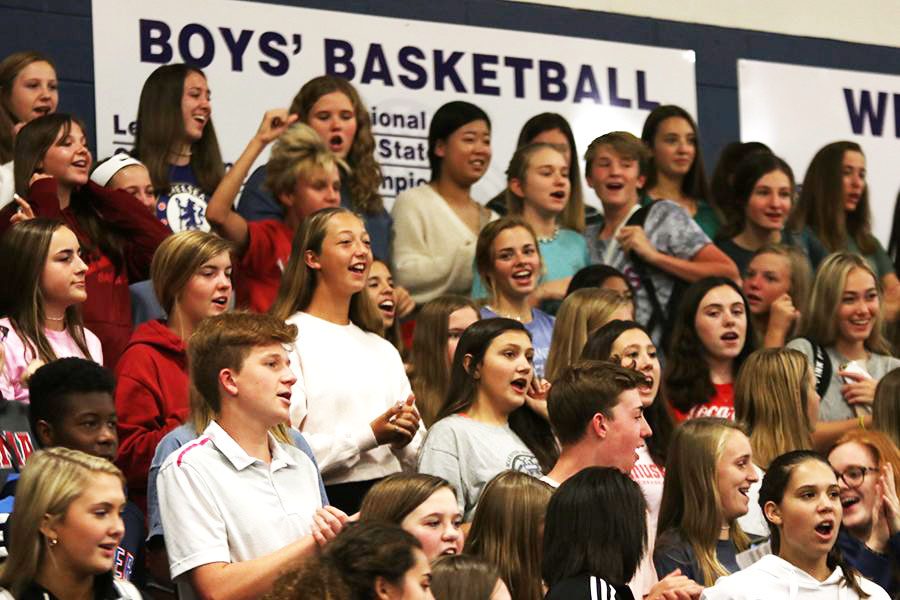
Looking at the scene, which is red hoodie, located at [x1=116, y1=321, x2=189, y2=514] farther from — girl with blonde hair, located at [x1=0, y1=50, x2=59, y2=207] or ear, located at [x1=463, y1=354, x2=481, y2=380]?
girl with blonde hair, located at [x1=0, y1=50, x2=59, y2=207]

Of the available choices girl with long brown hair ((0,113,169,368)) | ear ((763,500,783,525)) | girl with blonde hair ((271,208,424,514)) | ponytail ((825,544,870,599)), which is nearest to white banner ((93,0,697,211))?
girl with long brown hair ((0,113,169,368))

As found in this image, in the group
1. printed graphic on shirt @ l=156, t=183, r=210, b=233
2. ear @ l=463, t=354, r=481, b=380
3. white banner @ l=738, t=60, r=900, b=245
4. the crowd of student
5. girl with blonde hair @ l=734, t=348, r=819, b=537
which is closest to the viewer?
the crowd of student

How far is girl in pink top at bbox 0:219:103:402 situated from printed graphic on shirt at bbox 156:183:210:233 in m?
1.24

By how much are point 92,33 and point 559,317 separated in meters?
2.75

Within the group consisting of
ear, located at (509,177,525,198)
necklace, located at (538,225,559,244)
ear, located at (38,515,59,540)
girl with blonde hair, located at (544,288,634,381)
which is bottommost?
ear, located at (38,515,59,540)

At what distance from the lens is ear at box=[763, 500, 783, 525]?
562 cm

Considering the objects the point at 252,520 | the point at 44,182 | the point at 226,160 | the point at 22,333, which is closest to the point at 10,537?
the point at 252,520

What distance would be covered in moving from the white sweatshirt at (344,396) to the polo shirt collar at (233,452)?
0.75 m

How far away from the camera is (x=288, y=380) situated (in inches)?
197

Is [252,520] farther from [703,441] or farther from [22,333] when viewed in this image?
[703,441]

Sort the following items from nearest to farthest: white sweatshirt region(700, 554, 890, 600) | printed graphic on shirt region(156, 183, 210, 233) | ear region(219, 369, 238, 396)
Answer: ear region(219, 369, 238, 396), white sweatshirt region(700, 554, 890, 600), printed graphic on shirt region(156, 183, 210, 233)

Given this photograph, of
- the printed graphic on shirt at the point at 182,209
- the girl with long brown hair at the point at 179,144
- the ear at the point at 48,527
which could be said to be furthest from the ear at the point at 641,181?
the ear at the point at 48,527

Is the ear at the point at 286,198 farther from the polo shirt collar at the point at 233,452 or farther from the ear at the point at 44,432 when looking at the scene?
the polo shirt collar at the point at 233,452

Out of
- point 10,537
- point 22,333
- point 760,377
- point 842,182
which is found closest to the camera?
point 10,537
